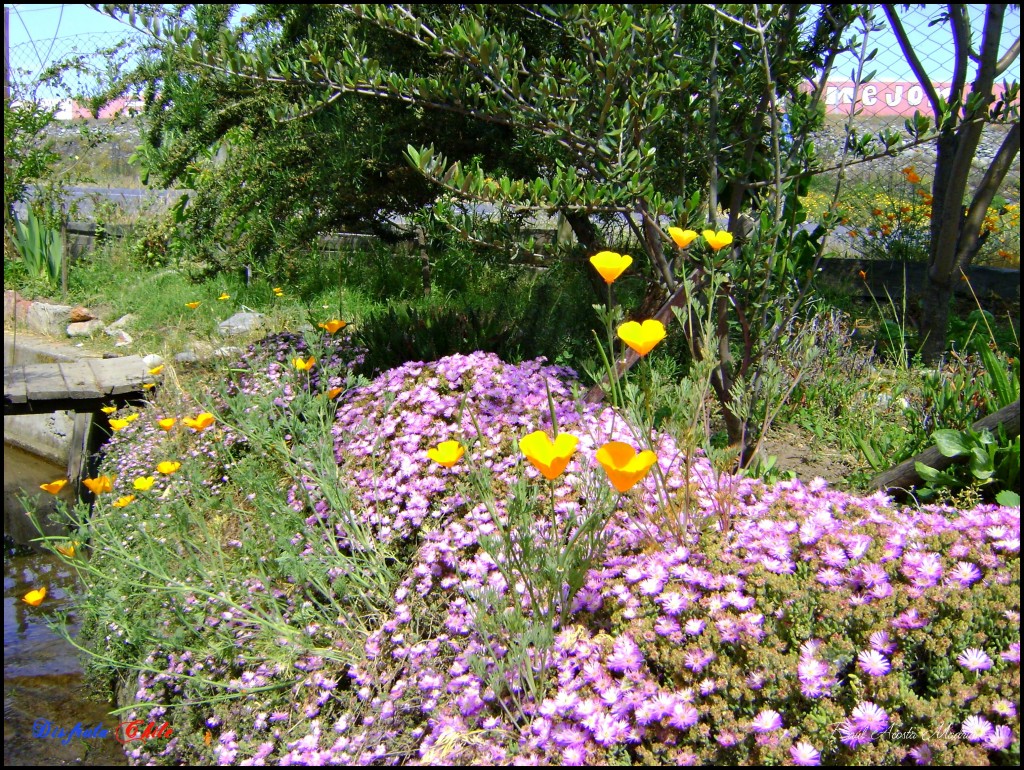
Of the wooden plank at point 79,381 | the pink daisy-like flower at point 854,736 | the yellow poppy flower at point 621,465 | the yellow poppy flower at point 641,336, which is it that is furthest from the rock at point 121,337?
the pink daisy-like flower at point 854,736

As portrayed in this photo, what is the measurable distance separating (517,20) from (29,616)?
373 cm

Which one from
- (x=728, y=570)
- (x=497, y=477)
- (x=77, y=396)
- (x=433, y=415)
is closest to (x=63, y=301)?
(x=77, y=396)

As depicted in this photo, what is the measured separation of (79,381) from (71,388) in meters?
0.14

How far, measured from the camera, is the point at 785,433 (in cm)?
345

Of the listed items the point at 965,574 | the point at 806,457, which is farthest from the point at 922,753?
the point at 806,457

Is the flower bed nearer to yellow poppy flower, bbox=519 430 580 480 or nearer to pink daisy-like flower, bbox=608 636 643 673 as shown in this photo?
pink daisy-like flower, bbox=608 636 643 673

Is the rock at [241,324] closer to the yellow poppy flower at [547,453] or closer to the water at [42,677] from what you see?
the water at [42,677]

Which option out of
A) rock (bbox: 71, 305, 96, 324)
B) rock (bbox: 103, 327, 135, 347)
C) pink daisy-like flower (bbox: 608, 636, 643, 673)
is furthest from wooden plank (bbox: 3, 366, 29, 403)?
pink daisy-like flower (bbox: 608, 636, 643, 673)

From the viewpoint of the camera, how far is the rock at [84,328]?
6746 millimetres

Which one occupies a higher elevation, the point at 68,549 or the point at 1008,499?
the point at 1008,499

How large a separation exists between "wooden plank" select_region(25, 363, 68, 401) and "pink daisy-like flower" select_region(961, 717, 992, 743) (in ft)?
16.2

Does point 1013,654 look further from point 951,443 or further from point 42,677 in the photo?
point 42,677

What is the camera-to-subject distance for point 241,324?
18.5 feet

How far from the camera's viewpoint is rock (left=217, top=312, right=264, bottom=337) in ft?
17.9
